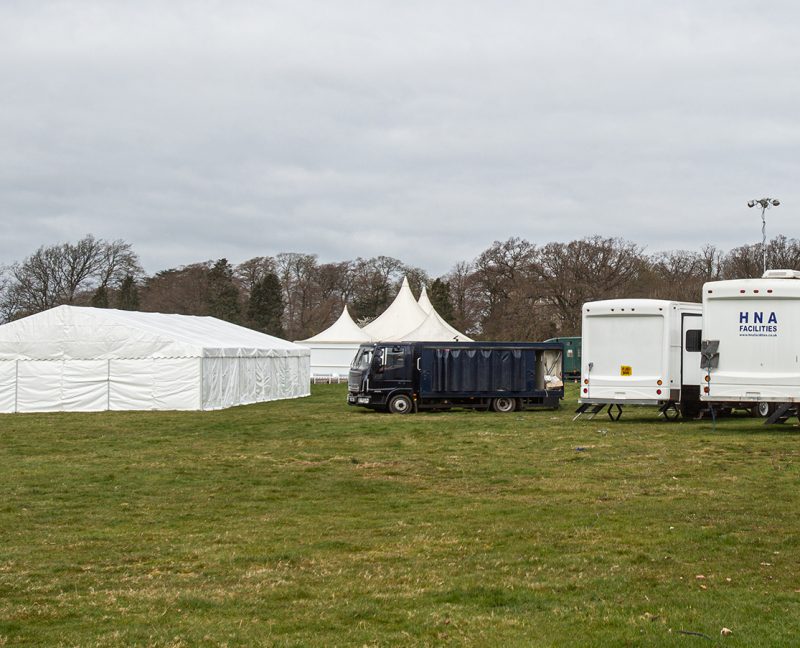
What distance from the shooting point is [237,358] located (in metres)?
36.4

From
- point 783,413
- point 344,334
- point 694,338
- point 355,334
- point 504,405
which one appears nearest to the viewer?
point 783,413

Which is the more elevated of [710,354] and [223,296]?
[223,296]

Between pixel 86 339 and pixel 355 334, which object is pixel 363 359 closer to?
pixel 86 339

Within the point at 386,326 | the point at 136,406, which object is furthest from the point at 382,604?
the point at 386,326

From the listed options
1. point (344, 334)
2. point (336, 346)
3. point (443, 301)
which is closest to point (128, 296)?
point (443, 301)

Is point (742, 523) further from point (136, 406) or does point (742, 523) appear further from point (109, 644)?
point (136, 406)

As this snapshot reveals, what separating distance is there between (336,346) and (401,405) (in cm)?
2903

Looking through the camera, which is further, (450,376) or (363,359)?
(363,359)

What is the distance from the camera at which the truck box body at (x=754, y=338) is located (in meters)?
21.1

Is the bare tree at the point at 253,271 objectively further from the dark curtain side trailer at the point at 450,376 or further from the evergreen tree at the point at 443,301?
the dark curtain side trailer at the point at 450,376

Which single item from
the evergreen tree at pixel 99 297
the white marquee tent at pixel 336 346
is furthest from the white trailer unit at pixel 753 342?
the evergreen tree at pixel 99 297

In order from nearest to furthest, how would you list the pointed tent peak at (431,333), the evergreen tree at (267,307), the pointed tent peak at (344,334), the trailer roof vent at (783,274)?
the trailer roof vent at (783,274) → the pointed tent peak at (431,333) → the pointed tent peak at (344,334) → the evergreen tree at (267,307)

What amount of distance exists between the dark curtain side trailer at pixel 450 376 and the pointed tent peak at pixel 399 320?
26.5m

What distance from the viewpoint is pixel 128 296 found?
82938 mm
